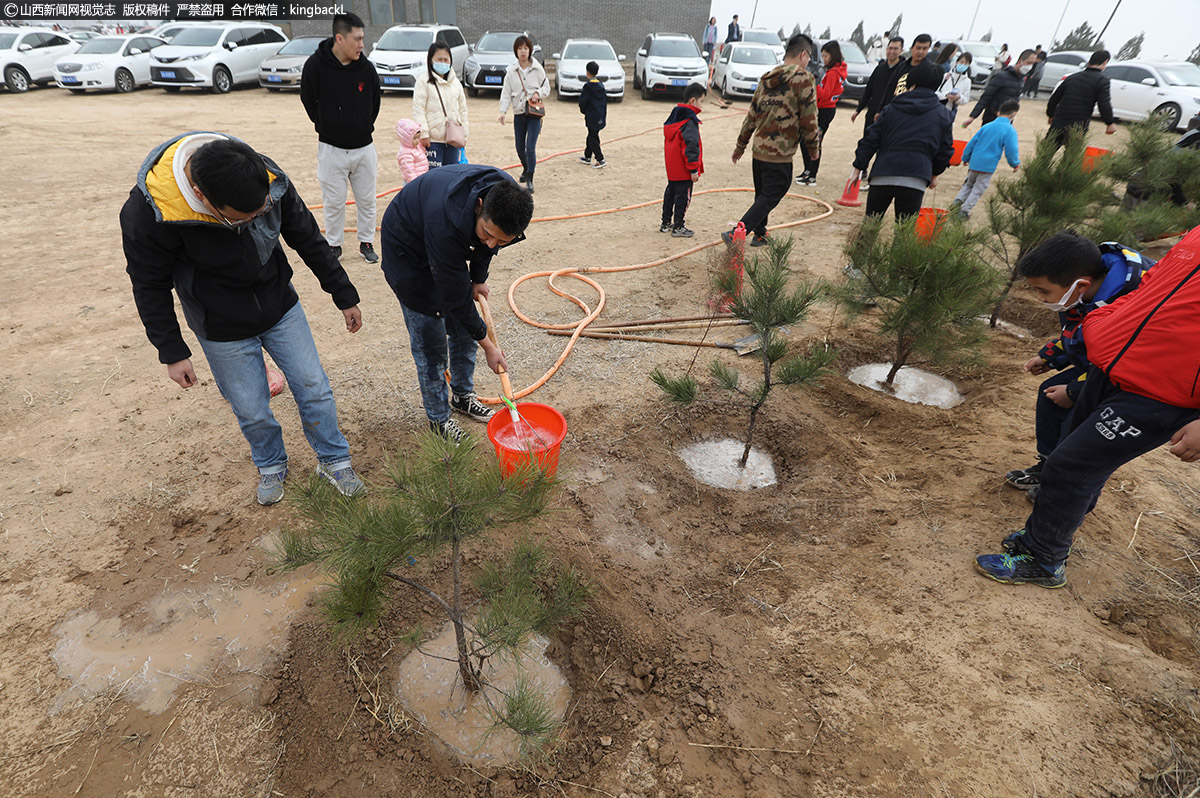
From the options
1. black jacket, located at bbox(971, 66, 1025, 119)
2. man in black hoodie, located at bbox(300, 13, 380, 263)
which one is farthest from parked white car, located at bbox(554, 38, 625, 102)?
man in black hoodie, located at bbox(300, 13, 380, 263)

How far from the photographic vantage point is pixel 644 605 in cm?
224

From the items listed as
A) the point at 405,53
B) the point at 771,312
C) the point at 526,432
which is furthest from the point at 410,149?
the point at 405,53

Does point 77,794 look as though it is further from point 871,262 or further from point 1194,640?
point 871,262

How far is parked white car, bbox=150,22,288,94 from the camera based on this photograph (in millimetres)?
11852

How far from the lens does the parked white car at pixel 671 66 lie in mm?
12422

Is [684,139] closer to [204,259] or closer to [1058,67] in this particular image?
[204,259]

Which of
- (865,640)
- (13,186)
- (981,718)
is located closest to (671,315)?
(865,640)

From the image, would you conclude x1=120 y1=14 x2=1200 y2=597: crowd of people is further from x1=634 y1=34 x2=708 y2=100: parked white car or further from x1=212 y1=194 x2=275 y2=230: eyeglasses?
x1=634 y1=34 x2=708 y2=100: parked white car

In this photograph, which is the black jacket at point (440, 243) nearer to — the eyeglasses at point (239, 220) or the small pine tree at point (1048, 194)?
the eyeglasses at point (239, 220)

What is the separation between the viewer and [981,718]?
1750 mm

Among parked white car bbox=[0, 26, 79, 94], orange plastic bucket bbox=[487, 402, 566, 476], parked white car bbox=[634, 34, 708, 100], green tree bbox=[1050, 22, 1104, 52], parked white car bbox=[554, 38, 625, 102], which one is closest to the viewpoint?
orange plastic bucket bbox=[487, 402, 566, 476]

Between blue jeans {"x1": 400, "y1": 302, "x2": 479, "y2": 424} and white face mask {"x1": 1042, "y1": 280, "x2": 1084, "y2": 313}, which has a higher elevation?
white face mask {"x1": 1042, "y1": 280, "x2": 1084, "y2": 313}

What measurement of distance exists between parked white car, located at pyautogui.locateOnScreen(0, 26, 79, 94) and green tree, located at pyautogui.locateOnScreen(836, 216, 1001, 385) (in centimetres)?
1646

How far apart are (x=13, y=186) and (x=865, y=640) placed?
896 centimetres
